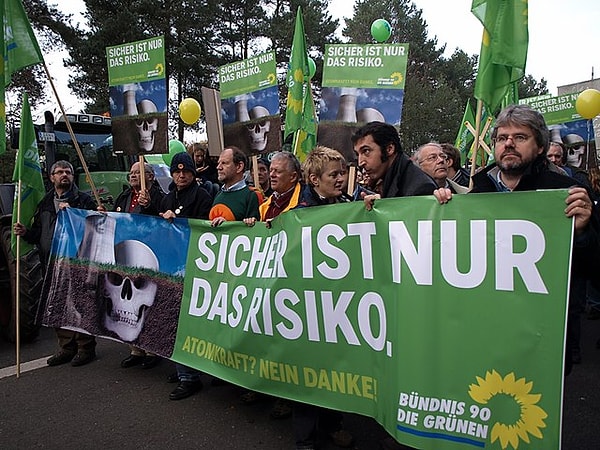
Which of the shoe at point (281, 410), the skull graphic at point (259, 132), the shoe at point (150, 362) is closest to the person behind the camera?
the shoe at point (281, 410)

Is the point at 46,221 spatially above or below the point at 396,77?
below

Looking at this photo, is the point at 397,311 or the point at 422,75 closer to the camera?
the point at 397,311

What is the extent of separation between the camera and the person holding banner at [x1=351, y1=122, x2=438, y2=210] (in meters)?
2.86

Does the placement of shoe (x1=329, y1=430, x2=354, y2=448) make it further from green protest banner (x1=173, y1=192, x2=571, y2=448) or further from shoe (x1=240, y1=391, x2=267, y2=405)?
shoe (x1=240, y1=391, x2=267, y2=405)

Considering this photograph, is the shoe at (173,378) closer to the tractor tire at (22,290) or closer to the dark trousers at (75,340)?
the dark trousers at (75,340)

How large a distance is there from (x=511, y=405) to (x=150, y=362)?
3359mm

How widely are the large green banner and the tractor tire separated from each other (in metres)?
1.77

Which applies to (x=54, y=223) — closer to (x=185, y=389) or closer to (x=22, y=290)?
(x=22, y=290)

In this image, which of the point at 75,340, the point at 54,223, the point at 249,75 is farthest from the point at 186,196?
the point at 249,75

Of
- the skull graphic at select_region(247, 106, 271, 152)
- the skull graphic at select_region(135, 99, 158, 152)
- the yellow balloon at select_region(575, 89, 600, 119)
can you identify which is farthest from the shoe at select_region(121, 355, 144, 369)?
the yellow balloon at select_region(575, 89, 600, 119)

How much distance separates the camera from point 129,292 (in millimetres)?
4285

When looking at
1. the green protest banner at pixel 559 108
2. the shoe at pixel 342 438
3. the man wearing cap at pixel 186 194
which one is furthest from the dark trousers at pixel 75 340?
the green protest banner at pixel 559 108

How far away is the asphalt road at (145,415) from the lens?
331 cm

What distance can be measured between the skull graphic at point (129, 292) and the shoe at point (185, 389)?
542 mm
